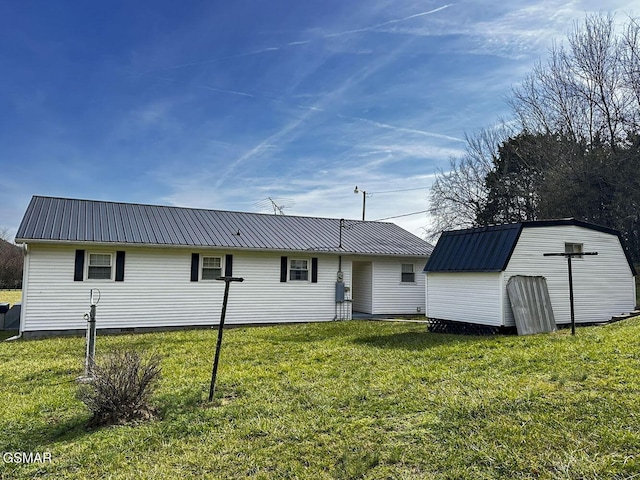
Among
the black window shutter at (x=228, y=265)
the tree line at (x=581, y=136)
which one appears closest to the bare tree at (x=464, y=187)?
the tree line at (x=581, y=136)

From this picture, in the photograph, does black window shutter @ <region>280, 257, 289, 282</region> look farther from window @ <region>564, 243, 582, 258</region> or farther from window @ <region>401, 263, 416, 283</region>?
window @ <region>564, 243, 582, 258</region>

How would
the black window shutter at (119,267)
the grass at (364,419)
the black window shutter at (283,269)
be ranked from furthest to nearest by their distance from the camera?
the black window shutter at (283,269)
the black window shutter at (119,267)
the grass at (364,419)

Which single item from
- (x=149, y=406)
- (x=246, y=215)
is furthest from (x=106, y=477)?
(x=246, y=215)

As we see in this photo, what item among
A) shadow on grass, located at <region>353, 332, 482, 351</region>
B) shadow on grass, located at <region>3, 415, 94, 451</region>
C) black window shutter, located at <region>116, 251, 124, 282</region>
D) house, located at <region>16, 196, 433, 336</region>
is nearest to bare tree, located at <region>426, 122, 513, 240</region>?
house, located at <region>16, 196, 433, 336</region>

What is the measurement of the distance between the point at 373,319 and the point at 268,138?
799cm

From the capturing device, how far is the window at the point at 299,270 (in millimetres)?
14477

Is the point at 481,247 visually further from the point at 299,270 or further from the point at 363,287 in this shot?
the point at 363,287

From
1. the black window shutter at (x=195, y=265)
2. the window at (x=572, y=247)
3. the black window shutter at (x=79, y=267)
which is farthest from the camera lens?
the black window shutter at (x=195, y=265)

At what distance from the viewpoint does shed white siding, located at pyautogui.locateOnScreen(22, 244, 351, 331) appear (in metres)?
11.5

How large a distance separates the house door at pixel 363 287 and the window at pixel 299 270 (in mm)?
2688

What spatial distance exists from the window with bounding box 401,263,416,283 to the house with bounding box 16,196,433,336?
1.6 inches

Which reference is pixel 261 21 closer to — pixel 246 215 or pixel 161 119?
pixel 161 119

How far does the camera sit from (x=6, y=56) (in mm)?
11102

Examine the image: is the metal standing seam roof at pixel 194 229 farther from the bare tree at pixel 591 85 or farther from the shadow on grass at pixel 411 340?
the bare tree at pixel 591 85
